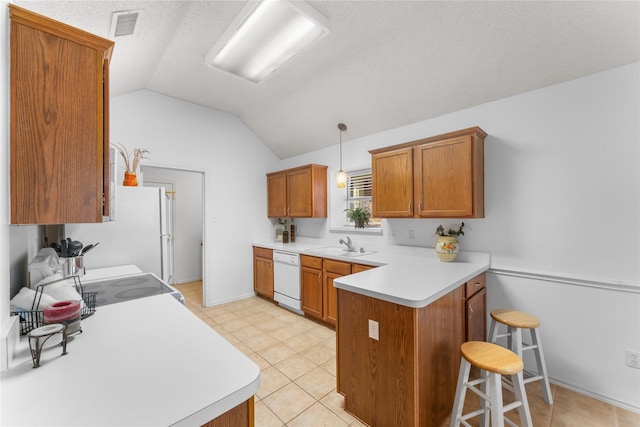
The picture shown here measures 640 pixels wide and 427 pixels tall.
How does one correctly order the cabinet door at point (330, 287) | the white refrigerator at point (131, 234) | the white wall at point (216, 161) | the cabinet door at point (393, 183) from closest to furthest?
the white refrigerator at point (131, 234) < the cabinet door at point (393, 183) < the cabinet door at point (330, 287) < the white wall at point (216, 161)

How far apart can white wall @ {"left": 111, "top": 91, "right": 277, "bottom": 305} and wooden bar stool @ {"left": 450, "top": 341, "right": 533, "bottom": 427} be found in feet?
11.7

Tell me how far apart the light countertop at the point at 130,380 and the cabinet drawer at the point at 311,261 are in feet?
7.40

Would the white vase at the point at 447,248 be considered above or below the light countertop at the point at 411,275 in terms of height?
above

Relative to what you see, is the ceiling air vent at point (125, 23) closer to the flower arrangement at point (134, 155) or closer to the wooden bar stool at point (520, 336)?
the flower arrangement at point (134, 155)

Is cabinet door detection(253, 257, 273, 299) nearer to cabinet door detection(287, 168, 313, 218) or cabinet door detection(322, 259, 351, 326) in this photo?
cabinet door detection(287, 168, 313, 218)

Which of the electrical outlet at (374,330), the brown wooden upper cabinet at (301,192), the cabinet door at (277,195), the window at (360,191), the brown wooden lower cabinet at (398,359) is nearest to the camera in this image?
the brown wooden lower cabinet at (398,359)

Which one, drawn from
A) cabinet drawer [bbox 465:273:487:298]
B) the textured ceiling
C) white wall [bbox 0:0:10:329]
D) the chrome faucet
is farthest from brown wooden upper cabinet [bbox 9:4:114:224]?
the chrome faucet

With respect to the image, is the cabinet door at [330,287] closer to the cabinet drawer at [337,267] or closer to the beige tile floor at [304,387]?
the cabinet drawer at [337,267]

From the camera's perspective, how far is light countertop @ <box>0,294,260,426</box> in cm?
68

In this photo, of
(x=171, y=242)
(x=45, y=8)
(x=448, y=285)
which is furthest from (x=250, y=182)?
(x=448, y=285)

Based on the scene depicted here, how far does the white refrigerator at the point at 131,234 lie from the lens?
2631 millimetres

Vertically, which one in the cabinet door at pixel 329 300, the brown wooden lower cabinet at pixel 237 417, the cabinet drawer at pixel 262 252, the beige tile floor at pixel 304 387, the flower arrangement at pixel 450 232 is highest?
the flower arrangement at pixel 450 232

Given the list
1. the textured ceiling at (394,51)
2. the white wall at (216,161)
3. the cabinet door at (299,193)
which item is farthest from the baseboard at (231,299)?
the textured ceiling at (394,51)

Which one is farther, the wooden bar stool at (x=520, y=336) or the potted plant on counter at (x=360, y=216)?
the potted plant on counter at (x=360, y=216)
